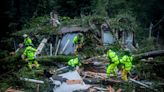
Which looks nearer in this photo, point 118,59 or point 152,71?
point 118,59

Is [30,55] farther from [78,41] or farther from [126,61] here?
[78,41]

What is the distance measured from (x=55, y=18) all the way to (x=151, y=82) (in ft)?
42.8

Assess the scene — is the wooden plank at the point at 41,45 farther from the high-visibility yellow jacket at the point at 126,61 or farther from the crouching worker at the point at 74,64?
the high-visibility yellow jacket at the point at 126,61

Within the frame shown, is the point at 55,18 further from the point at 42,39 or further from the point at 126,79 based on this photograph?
the point at 126,79

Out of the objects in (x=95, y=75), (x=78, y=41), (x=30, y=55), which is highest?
(x=78, y=41)

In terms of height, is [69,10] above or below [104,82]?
above

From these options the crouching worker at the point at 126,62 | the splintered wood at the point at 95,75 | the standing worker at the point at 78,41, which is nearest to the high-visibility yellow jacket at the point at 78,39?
the standing worker at the point at 78,41

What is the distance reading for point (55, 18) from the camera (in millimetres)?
27078

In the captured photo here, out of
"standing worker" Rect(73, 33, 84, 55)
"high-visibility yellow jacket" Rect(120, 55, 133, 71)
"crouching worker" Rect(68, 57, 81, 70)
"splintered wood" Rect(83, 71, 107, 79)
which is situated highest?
"standing worker" Rect(73, 33, 84, 55)

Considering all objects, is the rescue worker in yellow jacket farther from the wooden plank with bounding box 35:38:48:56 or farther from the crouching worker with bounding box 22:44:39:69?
the wooden plank with bounding box 35:38:48:56

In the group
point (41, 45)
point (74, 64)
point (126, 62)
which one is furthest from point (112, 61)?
point (41, 45)

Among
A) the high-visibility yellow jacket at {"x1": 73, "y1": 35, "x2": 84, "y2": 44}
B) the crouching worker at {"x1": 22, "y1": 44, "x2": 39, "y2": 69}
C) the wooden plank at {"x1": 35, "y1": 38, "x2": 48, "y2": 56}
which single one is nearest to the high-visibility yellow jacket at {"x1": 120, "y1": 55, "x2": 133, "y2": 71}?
the crouching worker at {"x1": 22, "y1": 44, "x2": 39, "y2": 69}

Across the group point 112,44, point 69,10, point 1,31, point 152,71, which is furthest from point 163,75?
point 69,10

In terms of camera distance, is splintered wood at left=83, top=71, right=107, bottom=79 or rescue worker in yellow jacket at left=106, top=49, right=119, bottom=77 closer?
rescue worker in yellow jacket at left=106, top=49, right=119, bottom=77
